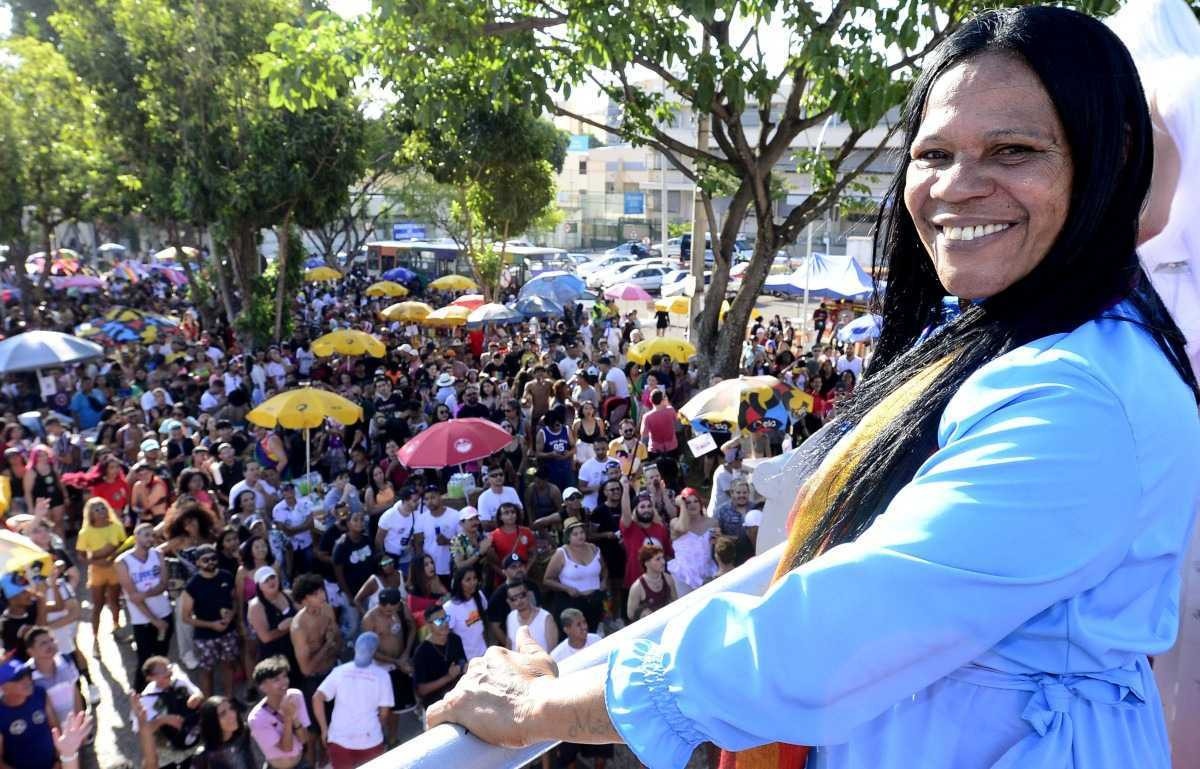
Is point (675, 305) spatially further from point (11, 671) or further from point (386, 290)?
point (11, 671)

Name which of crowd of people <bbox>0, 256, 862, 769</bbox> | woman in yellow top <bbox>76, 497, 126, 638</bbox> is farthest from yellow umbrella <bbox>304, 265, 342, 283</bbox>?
woman in yellow top <bbox>76, 497, 126, 638</bbox>

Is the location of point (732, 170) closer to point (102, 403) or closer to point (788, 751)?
point (102, 403)

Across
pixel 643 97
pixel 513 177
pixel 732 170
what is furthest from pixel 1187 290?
pixel 513 177

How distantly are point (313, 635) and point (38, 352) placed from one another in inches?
319

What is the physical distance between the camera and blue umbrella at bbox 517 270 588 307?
64.5 feet

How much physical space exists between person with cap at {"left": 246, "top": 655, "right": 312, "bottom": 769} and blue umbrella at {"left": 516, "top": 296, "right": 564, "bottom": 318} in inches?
524

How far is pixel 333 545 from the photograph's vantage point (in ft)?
24.7

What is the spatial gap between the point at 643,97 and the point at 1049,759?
11321 mm

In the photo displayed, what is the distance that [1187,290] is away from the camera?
130 cm

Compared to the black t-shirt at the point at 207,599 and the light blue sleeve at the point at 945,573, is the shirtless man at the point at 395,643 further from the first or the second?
the light blue sleeve at the point at 945,573

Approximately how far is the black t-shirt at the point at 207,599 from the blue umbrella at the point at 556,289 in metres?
13.1

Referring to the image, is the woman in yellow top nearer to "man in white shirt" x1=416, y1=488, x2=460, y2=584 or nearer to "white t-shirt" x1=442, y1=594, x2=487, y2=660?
"man in white shirt" x1=416, y1=488, x2=460, y2=584

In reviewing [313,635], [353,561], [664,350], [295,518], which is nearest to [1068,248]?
[313,635]

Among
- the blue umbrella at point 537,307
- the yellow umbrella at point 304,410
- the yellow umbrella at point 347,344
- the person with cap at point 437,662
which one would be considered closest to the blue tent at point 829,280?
the blue umbrella at point 537,307
